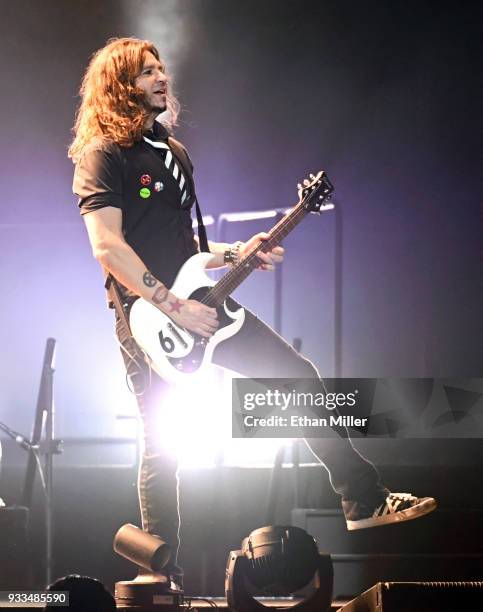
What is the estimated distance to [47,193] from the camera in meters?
5.98

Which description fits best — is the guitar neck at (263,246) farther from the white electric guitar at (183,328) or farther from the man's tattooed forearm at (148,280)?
the man's tattooed forearm at (148,280)

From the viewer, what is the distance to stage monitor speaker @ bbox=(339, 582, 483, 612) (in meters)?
2.45

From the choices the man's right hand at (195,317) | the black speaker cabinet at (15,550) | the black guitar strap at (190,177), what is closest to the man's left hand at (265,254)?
the black guitar strap at (190,177)

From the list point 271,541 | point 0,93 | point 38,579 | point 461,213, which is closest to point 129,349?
point 271,541

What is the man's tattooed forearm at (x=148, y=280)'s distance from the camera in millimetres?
3047

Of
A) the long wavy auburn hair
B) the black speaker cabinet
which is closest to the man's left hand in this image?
the long wavy auburn hair

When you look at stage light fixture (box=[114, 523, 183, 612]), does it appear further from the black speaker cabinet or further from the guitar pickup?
the black speaker cabinet

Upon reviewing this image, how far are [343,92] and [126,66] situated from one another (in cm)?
230

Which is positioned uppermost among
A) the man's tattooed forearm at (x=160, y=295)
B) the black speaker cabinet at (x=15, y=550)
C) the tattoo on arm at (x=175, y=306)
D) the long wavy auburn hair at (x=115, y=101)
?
the long wavy auburn hair at (x=115, y=101)

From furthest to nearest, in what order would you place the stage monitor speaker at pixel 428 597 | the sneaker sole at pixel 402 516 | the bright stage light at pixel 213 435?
1. the bright stage light at pixel 213 435
2. the sneaker sole at pixel 402 516
3. the stage monitor speaker at pixel 428 597

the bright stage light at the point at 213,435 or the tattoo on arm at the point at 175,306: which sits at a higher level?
the tattoo on arm at the point at 175,306

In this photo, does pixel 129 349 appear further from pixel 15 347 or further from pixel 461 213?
pixel 15 347

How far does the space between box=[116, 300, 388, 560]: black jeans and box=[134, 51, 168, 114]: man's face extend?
750 millimetres

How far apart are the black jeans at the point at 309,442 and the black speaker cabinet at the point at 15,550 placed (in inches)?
52.1
